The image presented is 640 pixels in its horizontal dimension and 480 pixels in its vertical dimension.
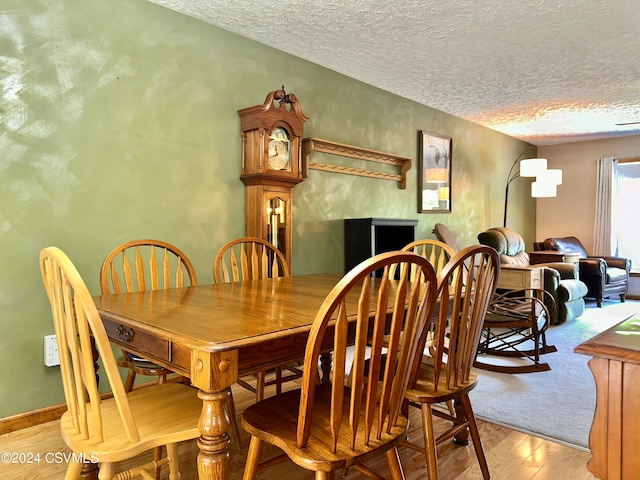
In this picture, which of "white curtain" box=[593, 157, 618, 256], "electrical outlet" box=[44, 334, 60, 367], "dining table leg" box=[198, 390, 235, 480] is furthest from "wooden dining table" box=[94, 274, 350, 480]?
"white curtain" box=[593, 157, 618, 256]

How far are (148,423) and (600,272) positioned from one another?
5.91m

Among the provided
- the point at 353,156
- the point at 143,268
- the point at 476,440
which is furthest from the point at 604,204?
the point at 143,268

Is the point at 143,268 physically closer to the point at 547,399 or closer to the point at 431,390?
the point at 431,390

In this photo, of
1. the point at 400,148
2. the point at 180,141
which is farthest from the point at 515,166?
the point at 180,141

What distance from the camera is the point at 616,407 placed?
100 centimetres

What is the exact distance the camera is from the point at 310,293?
6.39 feet

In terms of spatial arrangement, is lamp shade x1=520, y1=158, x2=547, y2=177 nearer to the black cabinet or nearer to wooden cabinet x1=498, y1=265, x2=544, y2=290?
wooden cabinet x1=498, y1=265, x2=544, y2=290

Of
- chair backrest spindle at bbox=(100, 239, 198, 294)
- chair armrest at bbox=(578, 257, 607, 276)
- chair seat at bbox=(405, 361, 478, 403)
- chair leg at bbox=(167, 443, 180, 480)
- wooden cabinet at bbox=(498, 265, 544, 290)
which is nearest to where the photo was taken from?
chair leg at bbox=(167, 443, 180, 480)

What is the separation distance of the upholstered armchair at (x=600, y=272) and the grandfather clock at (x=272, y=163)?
169 inches

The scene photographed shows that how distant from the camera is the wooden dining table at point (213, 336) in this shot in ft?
3.78

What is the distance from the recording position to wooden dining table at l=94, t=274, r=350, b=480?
45.4 inches

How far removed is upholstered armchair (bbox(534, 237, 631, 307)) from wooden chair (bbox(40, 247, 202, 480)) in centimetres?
574

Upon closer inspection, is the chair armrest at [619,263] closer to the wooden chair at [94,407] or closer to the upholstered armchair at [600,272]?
the upholstered armchair at [600,272]

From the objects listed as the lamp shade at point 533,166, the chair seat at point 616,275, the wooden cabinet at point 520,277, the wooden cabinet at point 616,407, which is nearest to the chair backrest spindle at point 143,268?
the wooden cabinet at point 616,407
